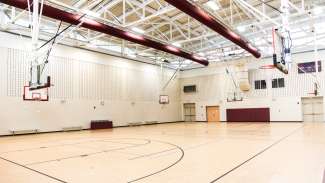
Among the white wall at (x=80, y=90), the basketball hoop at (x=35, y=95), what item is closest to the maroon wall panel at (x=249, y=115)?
the white wall at (x=80, y=90)

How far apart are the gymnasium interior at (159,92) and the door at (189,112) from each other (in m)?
0.12

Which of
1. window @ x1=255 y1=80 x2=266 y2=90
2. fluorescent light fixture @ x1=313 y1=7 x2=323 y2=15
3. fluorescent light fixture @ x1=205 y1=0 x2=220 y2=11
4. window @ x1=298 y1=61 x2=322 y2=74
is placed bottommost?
window @ x1=255 y1=80 x2=266 y2=90

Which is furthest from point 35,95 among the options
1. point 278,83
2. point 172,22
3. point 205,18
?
point 278,83

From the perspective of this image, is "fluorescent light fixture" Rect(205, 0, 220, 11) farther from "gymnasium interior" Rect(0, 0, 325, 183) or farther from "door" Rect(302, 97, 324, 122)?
"door" Rect(302, 97, 324, 122)

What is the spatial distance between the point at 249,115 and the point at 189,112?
23.2 ft

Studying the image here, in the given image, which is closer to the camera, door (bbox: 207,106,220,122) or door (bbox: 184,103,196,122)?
door (bbox: 207,106,220,122)

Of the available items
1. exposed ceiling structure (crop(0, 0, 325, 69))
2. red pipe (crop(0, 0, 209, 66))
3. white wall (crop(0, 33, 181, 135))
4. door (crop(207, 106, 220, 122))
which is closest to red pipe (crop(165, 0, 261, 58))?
exposed ceiling structure (crop(0, 0, 325, 69))

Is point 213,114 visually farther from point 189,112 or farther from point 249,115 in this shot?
point 249,115

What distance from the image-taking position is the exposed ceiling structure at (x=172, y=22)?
13.3m

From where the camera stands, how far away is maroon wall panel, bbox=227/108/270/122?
23.4 metres

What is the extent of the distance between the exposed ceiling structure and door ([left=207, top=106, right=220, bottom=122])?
539 centimetres

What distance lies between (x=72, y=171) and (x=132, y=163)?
144 centimetres

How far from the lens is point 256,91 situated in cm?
2400

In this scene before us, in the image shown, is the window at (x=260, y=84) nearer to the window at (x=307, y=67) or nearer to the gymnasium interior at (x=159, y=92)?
the gymnasium interior at (x=159, y=92)
